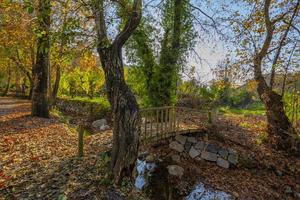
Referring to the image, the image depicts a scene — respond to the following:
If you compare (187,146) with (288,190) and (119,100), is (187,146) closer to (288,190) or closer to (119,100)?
(288,190)

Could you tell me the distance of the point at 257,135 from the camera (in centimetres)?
991

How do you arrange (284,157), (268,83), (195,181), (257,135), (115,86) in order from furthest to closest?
(257,135) → (268,83) → (284,157) → (195,181) → (115,86)

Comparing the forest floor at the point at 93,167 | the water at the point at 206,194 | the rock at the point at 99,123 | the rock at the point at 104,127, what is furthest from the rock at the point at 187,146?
the rock at the point at 99,123

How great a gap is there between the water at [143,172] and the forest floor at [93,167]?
716 mm

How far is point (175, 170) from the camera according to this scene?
7488 mm

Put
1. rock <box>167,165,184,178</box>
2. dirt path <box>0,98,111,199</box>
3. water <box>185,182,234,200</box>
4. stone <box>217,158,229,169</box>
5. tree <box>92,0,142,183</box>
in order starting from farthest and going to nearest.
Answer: stone <box>217,158,229,169</box> → rock <box>167,165,184,178</box> → water <box>185,182,234,200</box> → tree <box>92,0,142,183</box> → dirt path <box>0,98,111,199</box>

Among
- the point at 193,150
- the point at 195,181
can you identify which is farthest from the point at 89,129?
the point at 195,181

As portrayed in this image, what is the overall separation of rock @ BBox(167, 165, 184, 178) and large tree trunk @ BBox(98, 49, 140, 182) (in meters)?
2.93

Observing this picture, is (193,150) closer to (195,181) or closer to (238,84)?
(195,181)

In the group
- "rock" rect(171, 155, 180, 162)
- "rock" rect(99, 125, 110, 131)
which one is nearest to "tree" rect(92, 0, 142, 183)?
"rock" rect(171, 155, 180, 162)

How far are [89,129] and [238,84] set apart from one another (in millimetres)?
6808

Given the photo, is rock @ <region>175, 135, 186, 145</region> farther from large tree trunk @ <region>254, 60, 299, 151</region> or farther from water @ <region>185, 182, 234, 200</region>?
large tree trunk @ <region>254, 60, 299, 151</region>

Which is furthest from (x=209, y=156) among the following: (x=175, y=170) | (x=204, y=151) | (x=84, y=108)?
(x=84, y=108)

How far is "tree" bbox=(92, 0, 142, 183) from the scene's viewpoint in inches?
183
